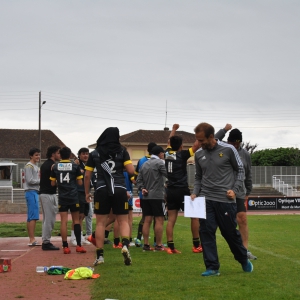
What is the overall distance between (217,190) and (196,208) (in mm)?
362

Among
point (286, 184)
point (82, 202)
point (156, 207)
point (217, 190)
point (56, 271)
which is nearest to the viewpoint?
point (217, 190)

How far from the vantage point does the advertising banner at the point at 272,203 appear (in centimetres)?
4356

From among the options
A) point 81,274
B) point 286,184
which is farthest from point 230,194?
point 286,184

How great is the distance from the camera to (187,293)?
22.9 feet

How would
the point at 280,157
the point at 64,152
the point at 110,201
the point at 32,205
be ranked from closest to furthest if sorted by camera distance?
1. the point at 110,201
2. the point at 64,152
3. the point at 32,205
4. the point at 280,157

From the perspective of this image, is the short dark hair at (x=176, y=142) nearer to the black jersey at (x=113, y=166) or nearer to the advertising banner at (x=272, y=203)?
the black jersey at (x=113, y=166)

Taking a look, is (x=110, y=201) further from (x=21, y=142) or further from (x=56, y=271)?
(x=21, y=142)

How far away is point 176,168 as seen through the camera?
11.5 m

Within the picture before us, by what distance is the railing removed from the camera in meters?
54.9

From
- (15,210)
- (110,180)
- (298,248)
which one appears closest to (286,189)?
(15,210)

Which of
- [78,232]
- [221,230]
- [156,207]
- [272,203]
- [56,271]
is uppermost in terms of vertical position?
[156,207]

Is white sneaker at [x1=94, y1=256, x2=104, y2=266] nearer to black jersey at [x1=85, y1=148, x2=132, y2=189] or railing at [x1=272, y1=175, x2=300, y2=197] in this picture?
black jersey at [x1=85, y1=148, x2=132, y2=189]

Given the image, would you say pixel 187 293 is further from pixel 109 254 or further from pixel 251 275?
pixel 109 254

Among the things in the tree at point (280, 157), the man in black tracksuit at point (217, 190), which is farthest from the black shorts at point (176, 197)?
the tree at point (280, 157)
